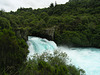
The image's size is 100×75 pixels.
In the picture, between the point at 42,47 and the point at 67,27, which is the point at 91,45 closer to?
the point at 67,27

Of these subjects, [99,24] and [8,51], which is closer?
[8,51]

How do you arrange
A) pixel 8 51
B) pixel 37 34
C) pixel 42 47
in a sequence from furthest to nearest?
pixel 37 34, pixel 42 47, pixel 8 51

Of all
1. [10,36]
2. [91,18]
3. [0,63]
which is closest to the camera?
[0,63]

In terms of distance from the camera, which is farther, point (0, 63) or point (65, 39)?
point (65, 39)

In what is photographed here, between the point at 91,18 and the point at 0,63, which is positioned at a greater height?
the point at 91,18

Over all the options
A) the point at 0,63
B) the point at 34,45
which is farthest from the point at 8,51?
the point at 34,45

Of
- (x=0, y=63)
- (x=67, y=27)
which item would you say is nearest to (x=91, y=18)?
(x=67, y=27)

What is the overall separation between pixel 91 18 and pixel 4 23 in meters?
26.0

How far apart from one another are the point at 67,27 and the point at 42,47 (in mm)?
12760

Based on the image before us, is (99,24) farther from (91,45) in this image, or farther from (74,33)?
(74,33)

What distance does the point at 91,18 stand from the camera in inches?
970

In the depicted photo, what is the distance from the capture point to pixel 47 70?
3924mm

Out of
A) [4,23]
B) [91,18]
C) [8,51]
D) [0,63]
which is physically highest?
[91,18]

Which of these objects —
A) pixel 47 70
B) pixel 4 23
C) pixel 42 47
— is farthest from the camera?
pixel 42 47
